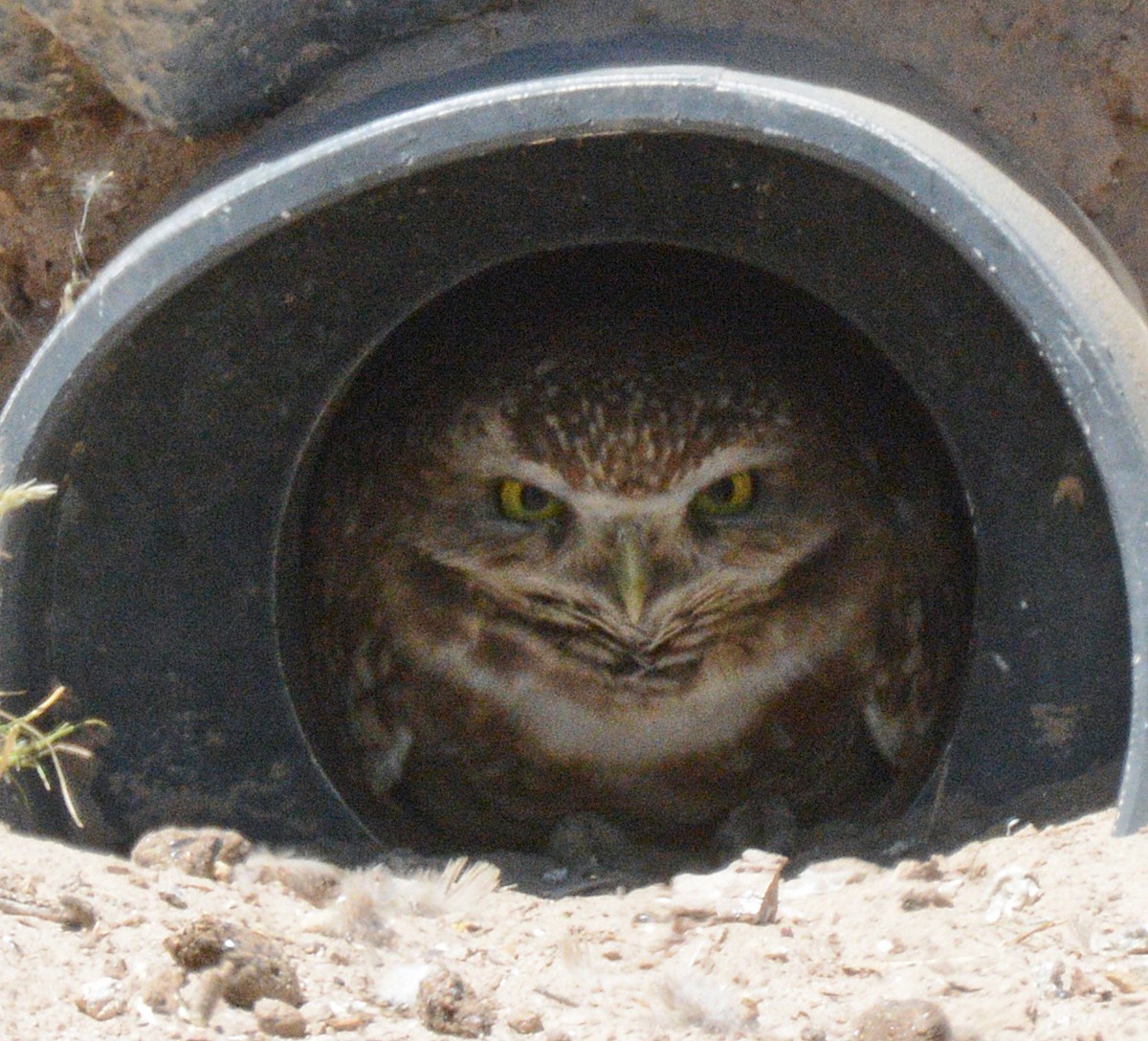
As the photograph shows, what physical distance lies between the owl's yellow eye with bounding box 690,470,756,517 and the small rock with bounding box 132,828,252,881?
1.15 metres

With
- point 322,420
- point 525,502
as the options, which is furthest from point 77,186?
point 525,502

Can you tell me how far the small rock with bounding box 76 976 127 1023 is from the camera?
2.00 m

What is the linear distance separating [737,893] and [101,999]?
1012 millimetres

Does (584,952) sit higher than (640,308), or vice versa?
(640,308)

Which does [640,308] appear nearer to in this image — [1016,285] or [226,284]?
[226,284]

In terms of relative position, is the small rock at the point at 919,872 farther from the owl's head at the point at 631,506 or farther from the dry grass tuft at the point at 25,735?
the dry grass tuft at the point at 25,735

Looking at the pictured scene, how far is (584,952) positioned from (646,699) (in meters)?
1.18

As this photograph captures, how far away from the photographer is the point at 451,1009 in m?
2.12

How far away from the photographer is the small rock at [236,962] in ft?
6.84

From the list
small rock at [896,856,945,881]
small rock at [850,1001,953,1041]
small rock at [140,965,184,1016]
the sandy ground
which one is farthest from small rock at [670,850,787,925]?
small rock at [140,965,184,1016]

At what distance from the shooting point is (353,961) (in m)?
2.32

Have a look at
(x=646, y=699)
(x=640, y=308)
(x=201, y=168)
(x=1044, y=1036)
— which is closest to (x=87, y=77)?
(x=201, y=168)

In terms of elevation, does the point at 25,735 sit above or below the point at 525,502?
below

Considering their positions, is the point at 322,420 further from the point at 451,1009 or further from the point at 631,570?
the point at 451,1009
